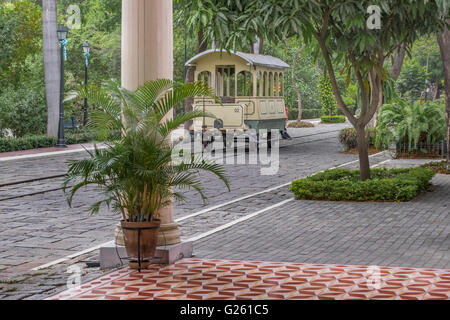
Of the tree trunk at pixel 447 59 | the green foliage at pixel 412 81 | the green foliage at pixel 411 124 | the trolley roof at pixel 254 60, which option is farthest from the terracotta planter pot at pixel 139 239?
the green foliage at pixel 412 81

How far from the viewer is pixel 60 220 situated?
11070 mm

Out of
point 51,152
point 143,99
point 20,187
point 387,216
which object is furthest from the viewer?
point 51,152

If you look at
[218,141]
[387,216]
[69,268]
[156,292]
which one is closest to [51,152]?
[218,141]

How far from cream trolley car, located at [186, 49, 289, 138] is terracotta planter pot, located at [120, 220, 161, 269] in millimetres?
17177

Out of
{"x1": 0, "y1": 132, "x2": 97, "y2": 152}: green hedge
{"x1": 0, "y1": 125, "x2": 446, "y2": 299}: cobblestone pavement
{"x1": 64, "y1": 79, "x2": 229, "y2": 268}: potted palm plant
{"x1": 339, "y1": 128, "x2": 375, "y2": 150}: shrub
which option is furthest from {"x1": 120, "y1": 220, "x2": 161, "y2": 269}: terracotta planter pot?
{"x1": 0, "y1": 132, "x2": 97, "y2": 152}: green hedge

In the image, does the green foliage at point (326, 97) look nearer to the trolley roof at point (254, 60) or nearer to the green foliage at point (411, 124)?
the trolley roof at point (254, 60)

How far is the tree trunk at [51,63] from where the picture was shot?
89.1ft

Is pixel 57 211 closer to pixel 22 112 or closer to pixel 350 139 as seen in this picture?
pixel 350 139

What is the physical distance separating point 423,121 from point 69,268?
47.9 feet

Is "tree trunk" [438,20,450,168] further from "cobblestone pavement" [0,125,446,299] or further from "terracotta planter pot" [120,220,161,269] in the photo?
"terracotta planter pot" [120,220,161,269]

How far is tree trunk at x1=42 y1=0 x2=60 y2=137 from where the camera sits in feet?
89.1

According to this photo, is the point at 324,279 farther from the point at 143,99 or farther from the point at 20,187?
the point at 20,187

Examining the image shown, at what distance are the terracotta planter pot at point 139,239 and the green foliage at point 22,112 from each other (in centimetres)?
2068

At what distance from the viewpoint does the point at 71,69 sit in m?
40.3
